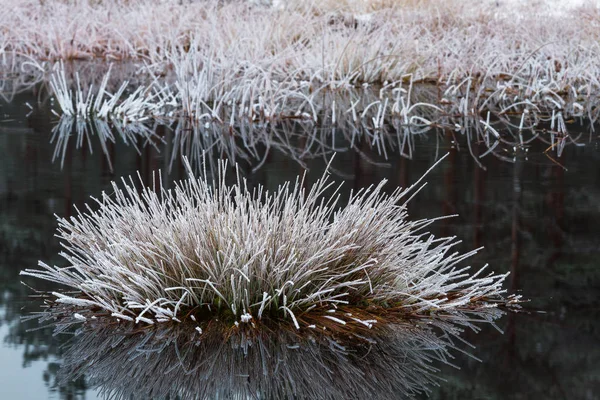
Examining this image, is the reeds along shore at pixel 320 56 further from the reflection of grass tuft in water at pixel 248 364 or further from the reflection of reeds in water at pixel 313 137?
the reflection of grass tuft in water at pixel 248 364

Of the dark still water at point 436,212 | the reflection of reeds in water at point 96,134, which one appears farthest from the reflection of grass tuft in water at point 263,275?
the reflection of reeds in water at point 96,134

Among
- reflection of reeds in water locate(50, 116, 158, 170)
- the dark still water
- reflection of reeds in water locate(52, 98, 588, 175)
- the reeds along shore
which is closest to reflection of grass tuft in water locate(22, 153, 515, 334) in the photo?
the dark still water

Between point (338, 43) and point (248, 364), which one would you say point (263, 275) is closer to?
point (248, 364)

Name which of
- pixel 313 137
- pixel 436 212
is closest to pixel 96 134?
pixel 313 137

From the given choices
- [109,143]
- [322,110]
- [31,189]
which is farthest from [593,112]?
[31,189]

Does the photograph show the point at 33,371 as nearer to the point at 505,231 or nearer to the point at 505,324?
the point at 505,324
